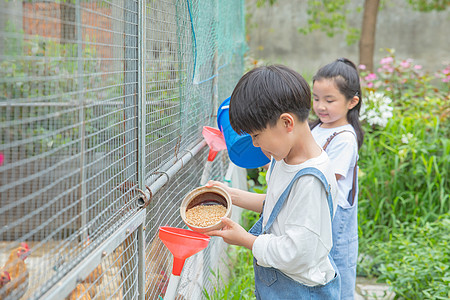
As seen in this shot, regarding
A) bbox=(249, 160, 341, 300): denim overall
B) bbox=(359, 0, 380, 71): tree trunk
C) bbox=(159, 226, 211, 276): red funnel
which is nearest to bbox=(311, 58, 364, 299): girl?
bbox=(249, 160, 341, 300): denim overall

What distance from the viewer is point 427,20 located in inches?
408

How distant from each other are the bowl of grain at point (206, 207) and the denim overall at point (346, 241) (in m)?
0.76

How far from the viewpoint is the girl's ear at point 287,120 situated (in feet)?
4.94

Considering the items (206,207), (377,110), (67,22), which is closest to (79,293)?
(206,207)

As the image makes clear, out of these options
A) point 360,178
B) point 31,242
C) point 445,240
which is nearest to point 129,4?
point 31,242

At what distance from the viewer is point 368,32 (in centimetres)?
767

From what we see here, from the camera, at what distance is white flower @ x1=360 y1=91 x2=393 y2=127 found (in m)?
4.94

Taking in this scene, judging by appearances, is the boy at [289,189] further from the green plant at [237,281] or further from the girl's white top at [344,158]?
the green plant at [237,281]

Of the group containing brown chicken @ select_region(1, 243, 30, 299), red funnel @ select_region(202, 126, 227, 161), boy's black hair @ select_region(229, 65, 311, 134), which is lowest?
brown chicken @ select_region(1, 243, 30, 299)

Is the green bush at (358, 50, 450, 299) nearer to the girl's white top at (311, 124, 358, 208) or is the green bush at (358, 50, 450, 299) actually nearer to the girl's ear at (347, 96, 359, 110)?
the girl's white top at (311, 124, 358, 208)

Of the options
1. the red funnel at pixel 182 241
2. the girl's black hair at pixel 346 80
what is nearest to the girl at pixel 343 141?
the girl's black hair at pixel 346 80

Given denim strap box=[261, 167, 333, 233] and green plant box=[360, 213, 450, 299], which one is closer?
denim strap box=[261, 167, 333, 233]

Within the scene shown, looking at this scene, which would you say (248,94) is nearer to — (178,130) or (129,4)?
(129,4)

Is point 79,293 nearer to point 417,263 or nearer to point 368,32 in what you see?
point 417,263
